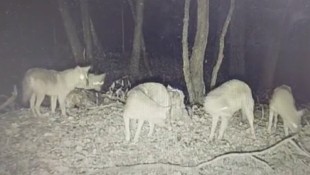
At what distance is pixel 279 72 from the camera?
12.1 metres

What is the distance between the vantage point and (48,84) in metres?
6.75

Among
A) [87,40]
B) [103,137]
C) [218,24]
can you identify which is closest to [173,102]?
[103,137]

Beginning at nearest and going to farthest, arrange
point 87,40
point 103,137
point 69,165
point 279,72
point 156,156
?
point 69,165
point 156,156
point 103,137
point 87,40
point 279,72

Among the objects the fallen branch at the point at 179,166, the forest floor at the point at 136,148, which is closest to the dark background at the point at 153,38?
the forest floor at the point at 136,148

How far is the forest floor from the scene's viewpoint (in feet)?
17.1

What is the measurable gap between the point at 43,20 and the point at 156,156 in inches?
376

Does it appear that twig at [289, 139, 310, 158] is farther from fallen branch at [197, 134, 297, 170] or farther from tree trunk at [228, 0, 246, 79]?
tree trunk at [228, 0, 246, 79]

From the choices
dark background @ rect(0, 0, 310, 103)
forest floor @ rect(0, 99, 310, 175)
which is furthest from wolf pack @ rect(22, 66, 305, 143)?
dark background @ rect(0, 0, 310, 103)

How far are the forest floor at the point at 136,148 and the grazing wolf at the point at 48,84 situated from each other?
24cm

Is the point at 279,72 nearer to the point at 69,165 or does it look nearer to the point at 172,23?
the point at 172,23

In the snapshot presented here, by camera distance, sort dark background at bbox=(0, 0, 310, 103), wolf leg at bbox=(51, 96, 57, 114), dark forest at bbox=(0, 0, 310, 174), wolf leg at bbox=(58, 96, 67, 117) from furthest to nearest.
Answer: dark background at bbox=(0, 0, 310, 103)
wolf leg at bbox=(51, 96, 57, 114)
wolf leg at bbox=(58, 96, 67, 117)
dark forest at bbox=(0, 0, 310, 174)

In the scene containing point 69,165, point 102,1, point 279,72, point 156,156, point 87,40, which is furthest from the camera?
point 102,1

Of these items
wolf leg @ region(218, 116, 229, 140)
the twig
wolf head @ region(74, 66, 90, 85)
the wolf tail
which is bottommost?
the twig

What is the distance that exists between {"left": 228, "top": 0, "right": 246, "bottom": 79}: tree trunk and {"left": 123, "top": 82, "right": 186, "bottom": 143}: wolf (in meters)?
5.21
